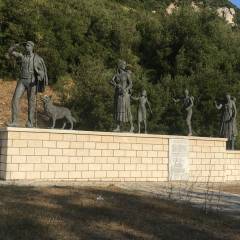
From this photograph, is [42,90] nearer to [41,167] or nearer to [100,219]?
Result: [41,167]

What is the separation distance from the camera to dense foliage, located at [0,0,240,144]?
3002 cm

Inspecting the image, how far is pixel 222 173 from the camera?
2036cm

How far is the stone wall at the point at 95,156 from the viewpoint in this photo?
583 inches

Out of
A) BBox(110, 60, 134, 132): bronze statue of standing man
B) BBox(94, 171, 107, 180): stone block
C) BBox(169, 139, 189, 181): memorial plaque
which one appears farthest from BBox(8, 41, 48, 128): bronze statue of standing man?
BBox(169, 139, 189, 181): memorial plaque

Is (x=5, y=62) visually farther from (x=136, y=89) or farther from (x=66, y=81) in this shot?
(x=136, y=89)

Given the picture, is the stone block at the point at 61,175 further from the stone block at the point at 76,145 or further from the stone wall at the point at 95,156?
the stone block at the point at 76,145

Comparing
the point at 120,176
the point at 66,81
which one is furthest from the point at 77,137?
the point at 66,81

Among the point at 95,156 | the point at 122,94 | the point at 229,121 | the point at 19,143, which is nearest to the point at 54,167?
the point at 19,143

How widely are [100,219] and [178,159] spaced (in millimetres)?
10213

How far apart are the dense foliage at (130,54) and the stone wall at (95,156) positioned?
885 centimetres

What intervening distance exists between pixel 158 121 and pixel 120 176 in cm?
1325

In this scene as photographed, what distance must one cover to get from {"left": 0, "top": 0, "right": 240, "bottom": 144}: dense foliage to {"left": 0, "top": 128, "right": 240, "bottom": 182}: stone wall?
8846 mm

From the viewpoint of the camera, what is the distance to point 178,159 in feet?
61.1

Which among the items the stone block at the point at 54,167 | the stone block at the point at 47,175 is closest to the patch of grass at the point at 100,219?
the stone block at the point at 47,175
